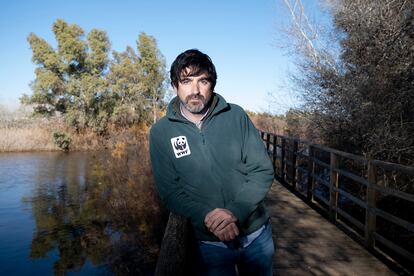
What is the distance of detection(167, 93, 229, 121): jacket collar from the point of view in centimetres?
174

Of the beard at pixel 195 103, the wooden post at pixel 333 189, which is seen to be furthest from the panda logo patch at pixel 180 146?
the wooden post at pixel 333 189

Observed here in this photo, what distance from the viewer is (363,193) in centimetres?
816

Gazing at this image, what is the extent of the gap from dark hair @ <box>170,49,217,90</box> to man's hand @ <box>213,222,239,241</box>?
2.11 feet

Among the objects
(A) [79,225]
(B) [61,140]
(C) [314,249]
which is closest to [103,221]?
(A) [79,225]

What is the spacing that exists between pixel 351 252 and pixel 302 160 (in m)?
8.14

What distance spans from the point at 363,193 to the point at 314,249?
13.8ft

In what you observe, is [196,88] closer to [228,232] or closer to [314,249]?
[228,232]

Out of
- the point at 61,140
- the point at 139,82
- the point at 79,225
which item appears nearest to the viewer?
the point at 79,225

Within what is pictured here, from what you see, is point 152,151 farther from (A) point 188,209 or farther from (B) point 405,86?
(B) point 405,86

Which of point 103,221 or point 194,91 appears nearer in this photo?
point 194,91

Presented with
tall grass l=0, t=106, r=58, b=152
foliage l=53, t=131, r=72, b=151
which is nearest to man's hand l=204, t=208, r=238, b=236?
tall grass l=0, t=106, r=58, b=152

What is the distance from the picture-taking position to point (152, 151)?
1794 millimetres

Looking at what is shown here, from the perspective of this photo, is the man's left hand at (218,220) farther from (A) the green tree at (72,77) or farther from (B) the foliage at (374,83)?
(A) the green tree at (72,77)

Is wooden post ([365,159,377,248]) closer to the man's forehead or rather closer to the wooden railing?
the wooden railing
